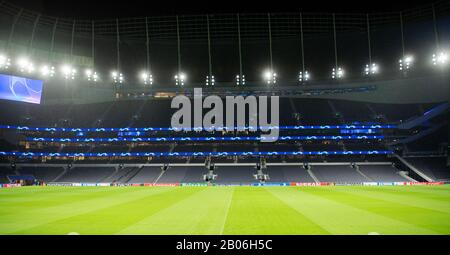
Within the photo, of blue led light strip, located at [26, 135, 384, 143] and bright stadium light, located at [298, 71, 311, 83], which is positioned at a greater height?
bright stadium light, located at [298, 71, 311, 83]

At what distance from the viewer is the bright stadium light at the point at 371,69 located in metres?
64.4

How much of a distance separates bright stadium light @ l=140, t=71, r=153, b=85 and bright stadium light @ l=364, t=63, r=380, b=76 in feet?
149

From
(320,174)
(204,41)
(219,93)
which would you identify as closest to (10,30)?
(204,41)

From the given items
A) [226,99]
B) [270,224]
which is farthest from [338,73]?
[270,224]

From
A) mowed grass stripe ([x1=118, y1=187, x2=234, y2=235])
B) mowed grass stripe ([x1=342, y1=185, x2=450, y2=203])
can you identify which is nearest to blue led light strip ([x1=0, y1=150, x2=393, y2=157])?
mowed grass stripe ([x1=342, y1=185, x2=450, y2=203])

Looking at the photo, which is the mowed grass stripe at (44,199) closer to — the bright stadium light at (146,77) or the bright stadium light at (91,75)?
the bright stadium light at (91,75)

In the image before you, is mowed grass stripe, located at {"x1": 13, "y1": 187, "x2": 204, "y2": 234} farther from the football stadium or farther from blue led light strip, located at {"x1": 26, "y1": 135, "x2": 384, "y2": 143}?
blue led light strip, located at {"x1": 26, "y1": 135, "x2": 384, "y2": 143}

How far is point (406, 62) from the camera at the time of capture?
2440 inches

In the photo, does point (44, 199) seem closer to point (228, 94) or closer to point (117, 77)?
point (117, 77)

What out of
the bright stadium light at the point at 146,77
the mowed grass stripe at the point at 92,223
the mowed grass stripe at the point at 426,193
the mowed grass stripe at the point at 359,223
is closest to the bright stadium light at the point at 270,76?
the bright stadium light at the point at 146,77

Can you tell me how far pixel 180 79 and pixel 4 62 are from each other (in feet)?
103

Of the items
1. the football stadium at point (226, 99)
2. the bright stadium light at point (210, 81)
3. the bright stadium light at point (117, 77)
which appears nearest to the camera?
the football stadium at point (226, 99)

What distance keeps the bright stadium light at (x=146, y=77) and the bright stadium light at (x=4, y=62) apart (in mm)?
23760

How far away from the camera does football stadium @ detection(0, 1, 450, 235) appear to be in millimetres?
58750
